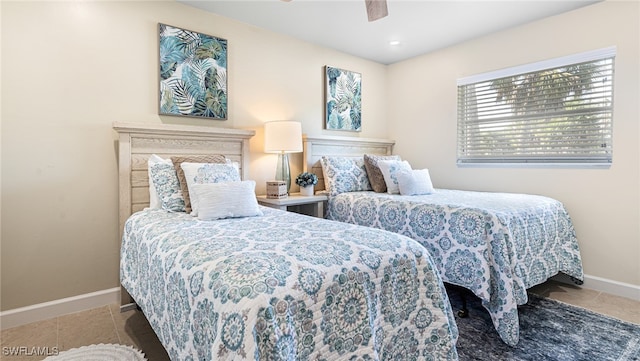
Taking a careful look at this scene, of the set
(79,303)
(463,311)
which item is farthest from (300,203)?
(79,303)

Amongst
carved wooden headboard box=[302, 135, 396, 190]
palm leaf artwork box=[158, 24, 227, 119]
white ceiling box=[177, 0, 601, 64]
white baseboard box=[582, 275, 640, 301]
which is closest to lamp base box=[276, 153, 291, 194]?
carved wooden headboard box=[302, 135, 396, 190]

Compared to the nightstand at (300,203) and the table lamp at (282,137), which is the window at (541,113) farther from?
the table lamp at (282,137)

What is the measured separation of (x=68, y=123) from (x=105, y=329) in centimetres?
142

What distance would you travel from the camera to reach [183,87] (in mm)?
2752

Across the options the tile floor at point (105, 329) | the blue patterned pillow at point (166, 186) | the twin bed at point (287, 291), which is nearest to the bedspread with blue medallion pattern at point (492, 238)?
the tile floor at point (105, 329)

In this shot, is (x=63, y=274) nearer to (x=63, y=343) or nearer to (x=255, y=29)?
(x=63, y=343)

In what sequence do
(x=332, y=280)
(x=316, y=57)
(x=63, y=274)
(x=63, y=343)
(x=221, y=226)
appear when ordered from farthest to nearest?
(x=316, y=57) → (x=63, y=274) → (x=63, y=343) → (x=221, y=226) → (x=332, y=280)

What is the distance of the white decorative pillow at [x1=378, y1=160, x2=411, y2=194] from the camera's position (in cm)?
317

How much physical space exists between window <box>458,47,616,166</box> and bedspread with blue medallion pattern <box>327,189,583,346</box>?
581mm

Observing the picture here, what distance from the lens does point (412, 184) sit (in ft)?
9.87

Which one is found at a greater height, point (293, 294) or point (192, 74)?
point (192, 74)

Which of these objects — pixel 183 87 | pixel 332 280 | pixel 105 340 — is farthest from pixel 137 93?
pixel 332 280

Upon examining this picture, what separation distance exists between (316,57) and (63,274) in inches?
120

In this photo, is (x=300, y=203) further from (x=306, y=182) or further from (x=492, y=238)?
(x=492, y=238)
